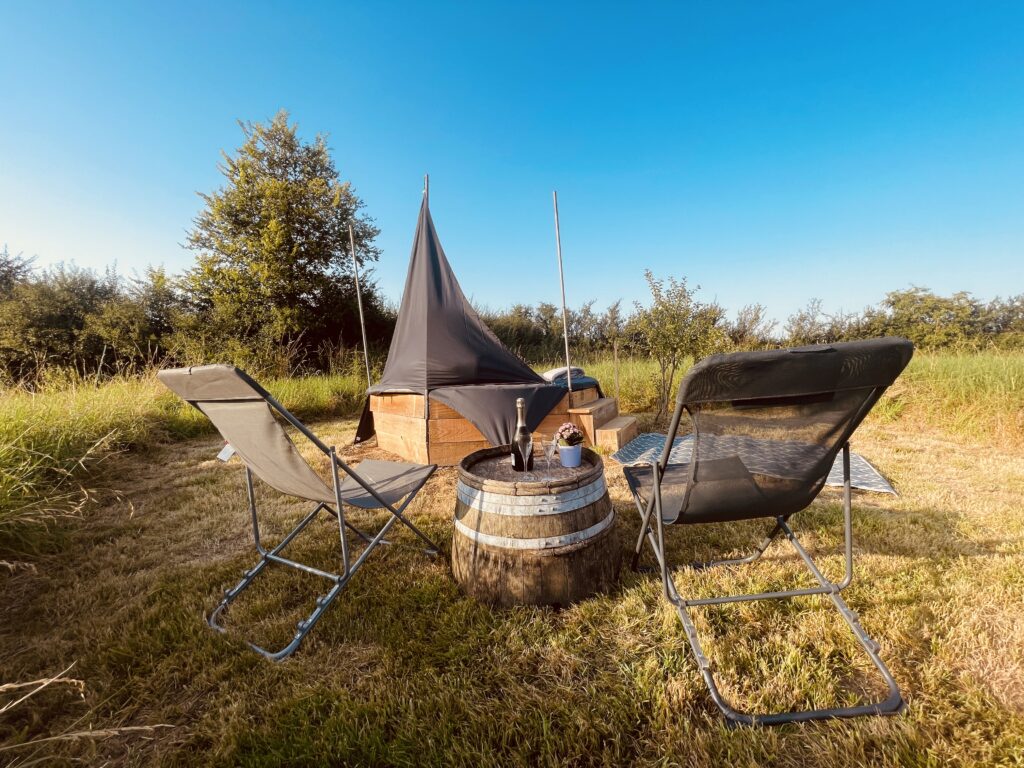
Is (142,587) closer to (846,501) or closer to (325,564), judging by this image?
(325,564)

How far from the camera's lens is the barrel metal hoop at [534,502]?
1615 mm

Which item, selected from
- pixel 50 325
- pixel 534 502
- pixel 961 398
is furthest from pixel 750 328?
pixel 50 325

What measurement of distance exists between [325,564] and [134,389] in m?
6.25

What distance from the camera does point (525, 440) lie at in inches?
79.3

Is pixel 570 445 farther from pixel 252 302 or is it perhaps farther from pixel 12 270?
pixel 12 270

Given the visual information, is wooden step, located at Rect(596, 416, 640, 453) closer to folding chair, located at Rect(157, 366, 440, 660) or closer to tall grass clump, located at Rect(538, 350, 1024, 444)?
tall grass clump, located at Rect(538, 350, 1024, 444)

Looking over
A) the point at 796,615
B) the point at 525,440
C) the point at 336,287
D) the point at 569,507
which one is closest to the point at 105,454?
the point at 525,440

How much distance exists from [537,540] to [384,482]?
3.45 feet

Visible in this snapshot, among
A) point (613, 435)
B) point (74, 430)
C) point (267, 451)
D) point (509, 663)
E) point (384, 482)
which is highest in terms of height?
point (267, 451)

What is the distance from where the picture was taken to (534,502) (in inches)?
63.5

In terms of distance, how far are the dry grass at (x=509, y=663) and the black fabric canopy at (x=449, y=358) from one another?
1793 millimetres

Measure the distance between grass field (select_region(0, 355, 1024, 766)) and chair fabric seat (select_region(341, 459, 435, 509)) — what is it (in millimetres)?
432

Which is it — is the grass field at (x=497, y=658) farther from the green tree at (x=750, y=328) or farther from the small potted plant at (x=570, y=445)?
the green tree at (x=750, y=328)

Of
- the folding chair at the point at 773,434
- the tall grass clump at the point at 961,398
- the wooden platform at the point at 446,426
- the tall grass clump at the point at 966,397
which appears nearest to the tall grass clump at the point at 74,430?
the wooden platform at the point at 446,426
